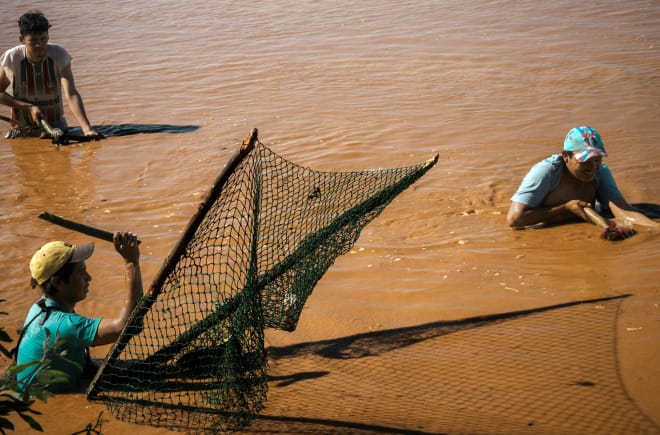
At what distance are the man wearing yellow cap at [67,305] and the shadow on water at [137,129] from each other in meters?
5.37

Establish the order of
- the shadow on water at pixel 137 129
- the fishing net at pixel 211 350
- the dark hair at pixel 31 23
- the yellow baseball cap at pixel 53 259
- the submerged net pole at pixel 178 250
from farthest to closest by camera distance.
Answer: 1. the shadow on water at pixel 137 129
2. the dark hair at pixel 31 23
3. the yellow baseball cap at pixel 53 259
4. the fishing net at pixel 211 350
5. the submerged net pole at pixel 178 250

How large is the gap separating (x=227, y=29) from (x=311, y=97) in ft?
16.8

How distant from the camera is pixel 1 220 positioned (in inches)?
262

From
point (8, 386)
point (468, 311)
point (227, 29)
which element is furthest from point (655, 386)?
point (227, 29)

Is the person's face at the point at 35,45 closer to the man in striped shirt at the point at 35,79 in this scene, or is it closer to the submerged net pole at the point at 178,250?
the man in striped shirt at the point at 35,79

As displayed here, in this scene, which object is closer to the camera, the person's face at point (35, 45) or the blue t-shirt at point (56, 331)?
the blue t-shirt at point (56, 331)

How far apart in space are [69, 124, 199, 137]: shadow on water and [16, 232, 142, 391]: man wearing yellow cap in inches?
211

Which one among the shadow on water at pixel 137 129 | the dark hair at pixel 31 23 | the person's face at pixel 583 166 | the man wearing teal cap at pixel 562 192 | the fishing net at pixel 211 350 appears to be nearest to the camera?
the fishing net at pixel 211 350

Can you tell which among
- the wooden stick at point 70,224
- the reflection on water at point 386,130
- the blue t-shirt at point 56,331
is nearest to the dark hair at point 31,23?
the reflection on water at point 386,130

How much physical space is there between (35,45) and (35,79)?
44 cm

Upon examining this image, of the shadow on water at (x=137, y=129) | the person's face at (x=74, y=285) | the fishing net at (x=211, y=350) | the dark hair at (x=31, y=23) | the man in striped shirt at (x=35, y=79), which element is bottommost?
the fishing net at (x=211, y=350)

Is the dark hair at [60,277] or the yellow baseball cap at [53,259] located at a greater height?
the yellow baseball cap at [53,259]

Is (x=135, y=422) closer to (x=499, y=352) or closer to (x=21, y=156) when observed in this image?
(x=499, y=352)

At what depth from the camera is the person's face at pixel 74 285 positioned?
382 cm
